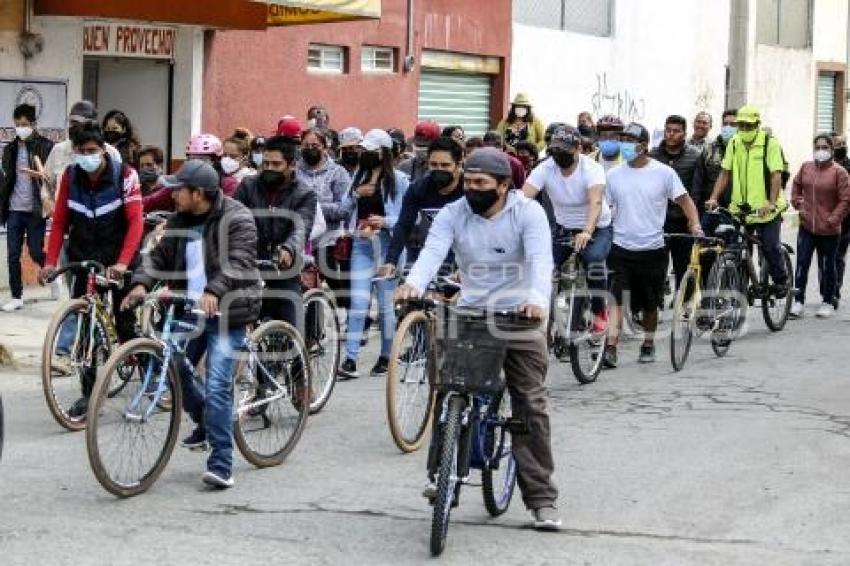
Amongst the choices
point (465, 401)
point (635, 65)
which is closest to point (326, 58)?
point (635, 65)

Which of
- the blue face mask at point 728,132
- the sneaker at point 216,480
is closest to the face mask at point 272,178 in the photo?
the sneaker at point 216,480

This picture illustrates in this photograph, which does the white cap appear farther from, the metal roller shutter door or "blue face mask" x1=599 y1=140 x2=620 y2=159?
the metal roller shutter door

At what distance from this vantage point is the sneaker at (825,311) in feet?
57.0

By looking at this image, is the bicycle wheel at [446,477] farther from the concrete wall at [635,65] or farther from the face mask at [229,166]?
the concrete wall at [635,65]

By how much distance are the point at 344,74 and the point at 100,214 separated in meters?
11.8

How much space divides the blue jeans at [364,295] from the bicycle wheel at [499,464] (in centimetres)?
416

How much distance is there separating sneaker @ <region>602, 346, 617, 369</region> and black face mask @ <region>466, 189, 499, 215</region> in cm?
553

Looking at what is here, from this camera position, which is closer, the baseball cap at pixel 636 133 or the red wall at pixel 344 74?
the baseball cap at pixel 636 133

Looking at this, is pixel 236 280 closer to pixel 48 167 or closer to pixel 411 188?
pixel 411 188

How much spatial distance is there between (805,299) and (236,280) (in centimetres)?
1104

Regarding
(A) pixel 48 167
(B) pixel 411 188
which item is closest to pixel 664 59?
(A) pixel 48 167

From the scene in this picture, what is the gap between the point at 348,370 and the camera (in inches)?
505

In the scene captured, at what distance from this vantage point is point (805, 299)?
1883cm

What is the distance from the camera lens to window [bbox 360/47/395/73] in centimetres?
2314
